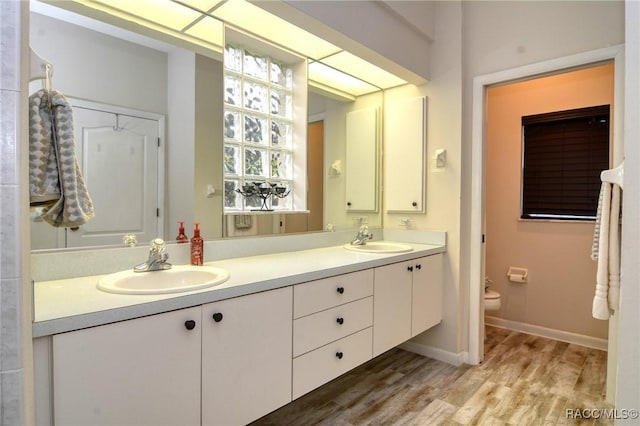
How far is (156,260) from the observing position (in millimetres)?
1476

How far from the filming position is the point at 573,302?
2.92 m

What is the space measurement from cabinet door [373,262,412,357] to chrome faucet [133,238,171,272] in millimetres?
1102

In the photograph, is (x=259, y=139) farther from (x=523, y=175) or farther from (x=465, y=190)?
(x=523, y=175)

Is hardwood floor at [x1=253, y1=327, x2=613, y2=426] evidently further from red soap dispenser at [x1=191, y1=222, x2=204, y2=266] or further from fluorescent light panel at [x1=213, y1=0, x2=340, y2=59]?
fluorescent light panel at [x1=213, y1=0, x2=340, y2=59]

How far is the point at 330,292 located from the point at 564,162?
8.67ft

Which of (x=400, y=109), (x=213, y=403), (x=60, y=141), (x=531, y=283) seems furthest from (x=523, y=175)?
(x=60, y=141)

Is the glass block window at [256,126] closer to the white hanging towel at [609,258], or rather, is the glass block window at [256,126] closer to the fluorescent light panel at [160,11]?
the fluorescent light panel at [160,11]

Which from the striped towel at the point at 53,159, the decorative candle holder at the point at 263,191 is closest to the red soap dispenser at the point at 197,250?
the decorative candle holder at the point at 263,191

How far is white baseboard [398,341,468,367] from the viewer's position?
255cm

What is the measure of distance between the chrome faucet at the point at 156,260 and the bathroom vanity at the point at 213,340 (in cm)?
20

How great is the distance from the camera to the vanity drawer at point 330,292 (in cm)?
153

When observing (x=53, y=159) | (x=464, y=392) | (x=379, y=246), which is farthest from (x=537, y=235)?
(x=53, y=159)

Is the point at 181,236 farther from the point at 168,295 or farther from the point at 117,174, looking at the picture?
the point at 168,295

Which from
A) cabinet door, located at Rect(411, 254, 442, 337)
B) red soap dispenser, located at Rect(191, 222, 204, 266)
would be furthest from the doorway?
red soap dispenser, located at Rect(191, 222, 204, 266)
